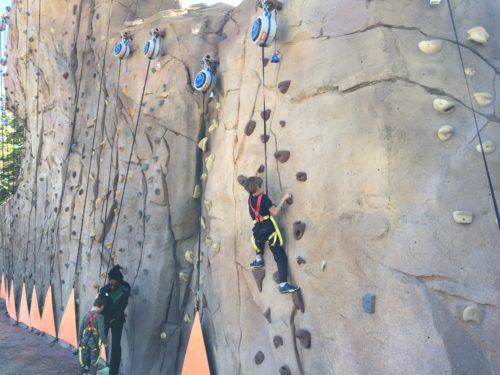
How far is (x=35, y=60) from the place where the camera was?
368 inches

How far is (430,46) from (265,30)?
4.82 feet

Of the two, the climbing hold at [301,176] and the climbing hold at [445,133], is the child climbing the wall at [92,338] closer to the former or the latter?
the climbing hold at [301,176]

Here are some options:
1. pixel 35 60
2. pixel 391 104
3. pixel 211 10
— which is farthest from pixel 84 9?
pixel 391 104

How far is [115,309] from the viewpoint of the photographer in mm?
5305

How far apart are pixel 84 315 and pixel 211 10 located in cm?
481

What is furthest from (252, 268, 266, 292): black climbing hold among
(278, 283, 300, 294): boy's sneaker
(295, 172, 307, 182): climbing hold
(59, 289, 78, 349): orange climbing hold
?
(59, 289, 78, 349): orange climbing hold

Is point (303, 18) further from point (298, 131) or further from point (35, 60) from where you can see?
point (35, 60)

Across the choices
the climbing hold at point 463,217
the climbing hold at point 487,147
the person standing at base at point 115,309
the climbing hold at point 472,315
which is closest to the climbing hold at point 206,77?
the person standing at base at point 115,309

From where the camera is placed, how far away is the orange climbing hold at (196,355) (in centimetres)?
468

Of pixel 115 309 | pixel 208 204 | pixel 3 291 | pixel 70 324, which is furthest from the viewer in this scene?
pixel 3 291

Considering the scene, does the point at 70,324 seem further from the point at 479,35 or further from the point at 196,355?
the point at 479,35

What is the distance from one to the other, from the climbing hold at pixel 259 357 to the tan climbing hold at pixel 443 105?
2584mm

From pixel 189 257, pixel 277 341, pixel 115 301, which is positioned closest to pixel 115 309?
pixel 115 301

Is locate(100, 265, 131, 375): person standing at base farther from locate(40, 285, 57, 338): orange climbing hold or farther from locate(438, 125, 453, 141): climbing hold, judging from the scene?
locate(438, 125, 453, 141): climbing hold
